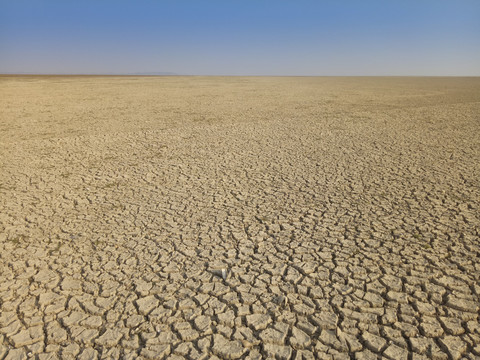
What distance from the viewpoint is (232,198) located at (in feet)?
12.3

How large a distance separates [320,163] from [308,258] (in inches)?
104

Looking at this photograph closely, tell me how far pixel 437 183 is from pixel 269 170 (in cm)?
214

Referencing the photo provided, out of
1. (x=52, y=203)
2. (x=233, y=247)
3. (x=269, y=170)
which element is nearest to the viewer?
(x=233, y=247)

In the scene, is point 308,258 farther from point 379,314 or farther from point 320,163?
point 320,163

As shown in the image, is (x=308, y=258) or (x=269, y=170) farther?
(x=269, y=170)

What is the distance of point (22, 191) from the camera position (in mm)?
3941

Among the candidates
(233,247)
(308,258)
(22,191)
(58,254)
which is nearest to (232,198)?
(233,247)

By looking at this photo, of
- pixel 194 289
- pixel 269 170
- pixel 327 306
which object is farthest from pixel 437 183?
pixel 194 289

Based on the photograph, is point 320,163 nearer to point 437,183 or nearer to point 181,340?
point 437,183

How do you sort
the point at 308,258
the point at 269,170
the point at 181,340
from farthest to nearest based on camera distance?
the point at 269,170 < the point at 308,258 < the point at 181,340

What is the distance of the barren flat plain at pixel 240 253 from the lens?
1837 mm

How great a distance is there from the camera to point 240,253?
265cm

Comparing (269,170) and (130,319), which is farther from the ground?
(269,170)

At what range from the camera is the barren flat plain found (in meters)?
Result: 1.84
